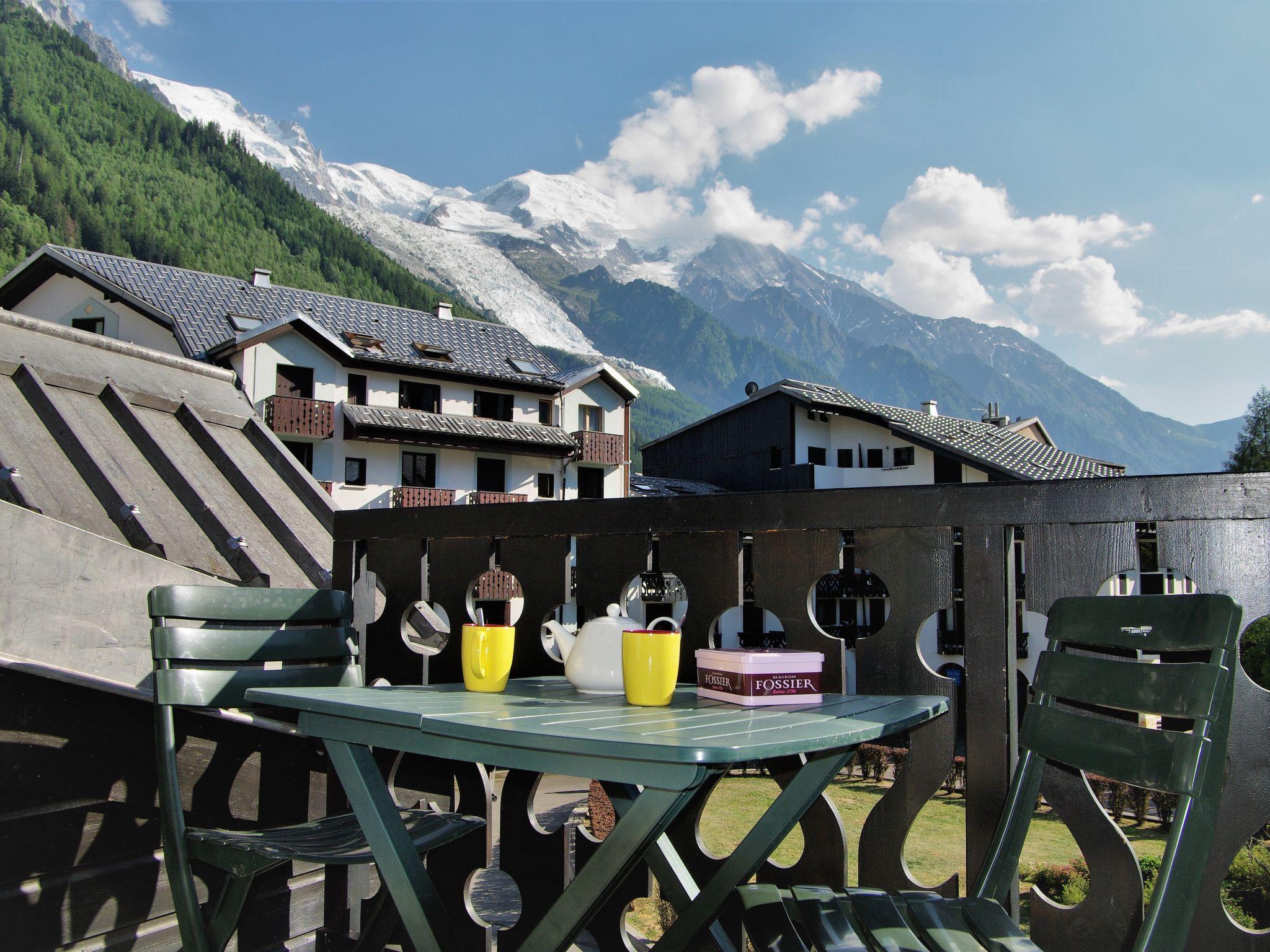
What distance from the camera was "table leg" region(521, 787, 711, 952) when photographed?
1.12 m

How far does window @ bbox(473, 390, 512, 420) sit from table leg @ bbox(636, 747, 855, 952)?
31050 millimetres

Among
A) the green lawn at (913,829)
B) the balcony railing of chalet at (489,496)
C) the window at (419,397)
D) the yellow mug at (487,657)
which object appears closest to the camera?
the yellow mug at (487,657)

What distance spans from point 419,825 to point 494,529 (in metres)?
0.83

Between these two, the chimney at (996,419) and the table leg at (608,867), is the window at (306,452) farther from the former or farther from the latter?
the chimney at (996,419)

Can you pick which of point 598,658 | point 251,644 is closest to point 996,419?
point 598,658

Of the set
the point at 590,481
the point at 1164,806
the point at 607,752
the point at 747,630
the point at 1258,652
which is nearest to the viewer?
the point at 607,752

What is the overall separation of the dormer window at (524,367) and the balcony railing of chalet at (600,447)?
2942 millimetres

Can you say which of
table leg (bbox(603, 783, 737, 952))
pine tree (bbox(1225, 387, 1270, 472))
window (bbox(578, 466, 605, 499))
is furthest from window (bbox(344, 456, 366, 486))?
pine tree (bbox(1225, 387, 1270, 472))

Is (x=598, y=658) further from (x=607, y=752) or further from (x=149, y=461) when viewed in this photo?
(x=149, y=461)

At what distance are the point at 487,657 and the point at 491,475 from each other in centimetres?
2985

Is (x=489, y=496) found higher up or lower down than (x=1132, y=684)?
higher up

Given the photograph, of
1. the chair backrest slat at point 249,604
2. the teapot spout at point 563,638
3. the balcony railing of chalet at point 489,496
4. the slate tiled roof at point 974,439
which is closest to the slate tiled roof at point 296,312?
the balcony railing of chalet at point 489,496

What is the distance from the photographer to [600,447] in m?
33.1

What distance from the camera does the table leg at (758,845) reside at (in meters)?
1.40
